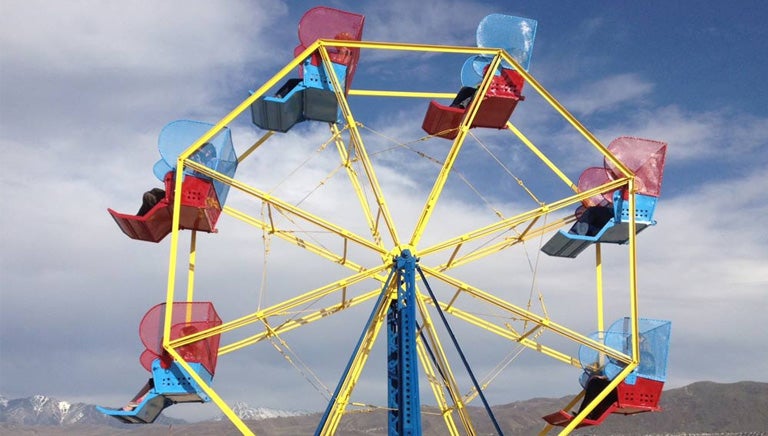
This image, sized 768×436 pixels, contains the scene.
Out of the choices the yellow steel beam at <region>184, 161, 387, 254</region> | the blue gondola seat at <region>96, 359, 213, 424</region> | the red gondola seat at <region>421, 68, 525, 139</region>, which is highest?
the red gondola seat at <region>421, 68, 525, 139</region>

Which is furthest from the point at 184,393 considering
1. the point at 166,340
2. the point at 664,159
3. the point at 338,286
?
the point at 664,159

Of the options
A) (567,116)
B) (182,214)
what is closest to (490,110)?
(567,116)

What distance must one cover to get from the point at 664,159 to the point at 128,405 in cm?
2496

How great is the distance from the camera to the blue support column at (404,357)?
95.8 ft

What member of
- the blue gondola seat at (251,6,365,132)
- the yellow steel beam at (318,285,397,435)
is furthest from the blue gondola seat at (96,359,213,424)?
the blue gondola seat at (251,6,365,132)

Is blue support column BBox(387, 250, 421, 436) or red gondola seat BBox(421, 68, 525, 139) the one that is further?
red gondola seat BBox(421, 68, 525, 139)

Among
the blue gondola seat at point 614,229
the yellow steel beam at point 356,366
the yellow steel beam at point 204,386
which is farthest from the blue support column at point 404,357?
the blue gondola seat at point 614,229

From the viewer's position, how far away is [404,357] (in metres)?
29.5

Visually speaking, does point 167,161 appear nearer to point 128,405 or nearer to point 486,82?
point 128,405

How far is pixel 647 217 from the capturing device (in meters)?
36.7

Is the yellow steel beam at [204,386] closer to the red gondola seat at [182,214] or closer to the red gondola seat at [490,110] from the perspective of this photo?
the red gondola seat at [182,214]

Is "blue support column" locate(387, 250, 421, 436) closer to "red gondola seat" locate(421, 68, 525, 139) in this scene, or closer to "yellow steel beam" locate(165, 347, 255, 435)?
"yellow steel beam" locate(165, 347, 255, 435)

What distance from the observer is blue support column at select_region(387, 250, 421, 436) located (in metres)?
29.2

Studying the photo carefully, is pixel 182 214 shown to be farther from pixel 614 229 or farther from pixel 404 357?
pixel 614 229
